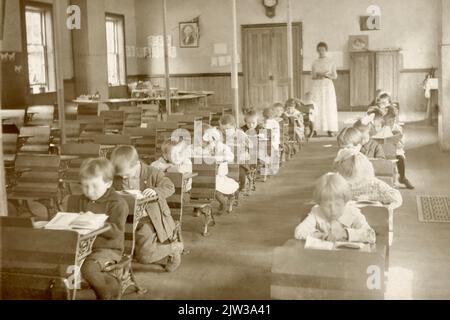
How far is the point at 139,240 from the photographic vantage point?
4.57m

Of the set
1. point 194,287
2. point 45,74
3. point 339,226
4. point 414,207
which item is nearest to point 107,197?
point 194,287

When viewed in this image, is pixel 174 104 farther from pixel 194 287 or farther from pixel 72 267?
pixel 72 267

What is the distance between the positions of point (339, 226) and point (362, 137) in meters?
2.51

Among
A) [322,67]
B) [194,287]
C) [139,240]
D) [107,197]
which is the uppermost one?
[322,67]

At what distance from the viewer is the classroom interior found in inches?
168

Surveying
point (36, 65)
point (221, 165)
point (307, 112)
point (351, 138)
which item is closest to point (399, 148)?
point (351, 138)

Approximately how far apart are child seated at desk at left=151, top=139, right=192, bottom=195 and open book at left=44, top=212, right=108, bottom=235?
2.01m

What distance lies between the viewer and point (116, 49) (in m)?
17.1

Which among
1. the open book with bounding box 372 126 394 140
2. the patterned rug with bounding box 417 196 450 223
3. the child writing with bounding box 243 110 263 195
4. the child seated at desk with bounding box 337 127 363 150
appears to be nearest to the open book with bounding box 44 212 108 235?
the child seated at desk with bounding box 337 127 363 150

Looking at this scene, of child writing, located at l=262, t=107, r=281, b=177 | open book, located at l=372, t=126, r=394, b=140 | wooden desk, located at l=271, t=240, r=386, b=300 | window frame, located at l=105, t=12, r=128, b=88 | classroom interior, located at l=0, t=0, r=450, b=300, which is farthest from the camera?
window frame, located at l=105, t=12, r=128, b=88

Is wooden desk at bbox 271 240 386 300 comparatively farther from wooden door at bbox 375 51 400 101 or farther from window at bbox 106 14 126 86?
window at bbox 106 14 126 86

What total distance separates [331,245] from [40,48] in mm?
11456

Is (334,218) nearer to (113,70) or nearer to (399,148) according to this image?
(399,148)

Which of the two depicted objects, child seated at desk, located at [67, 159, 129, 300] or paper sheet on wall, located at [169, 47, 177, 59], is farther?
paper sheet on wall, located at [169, 47, 177, 59]
